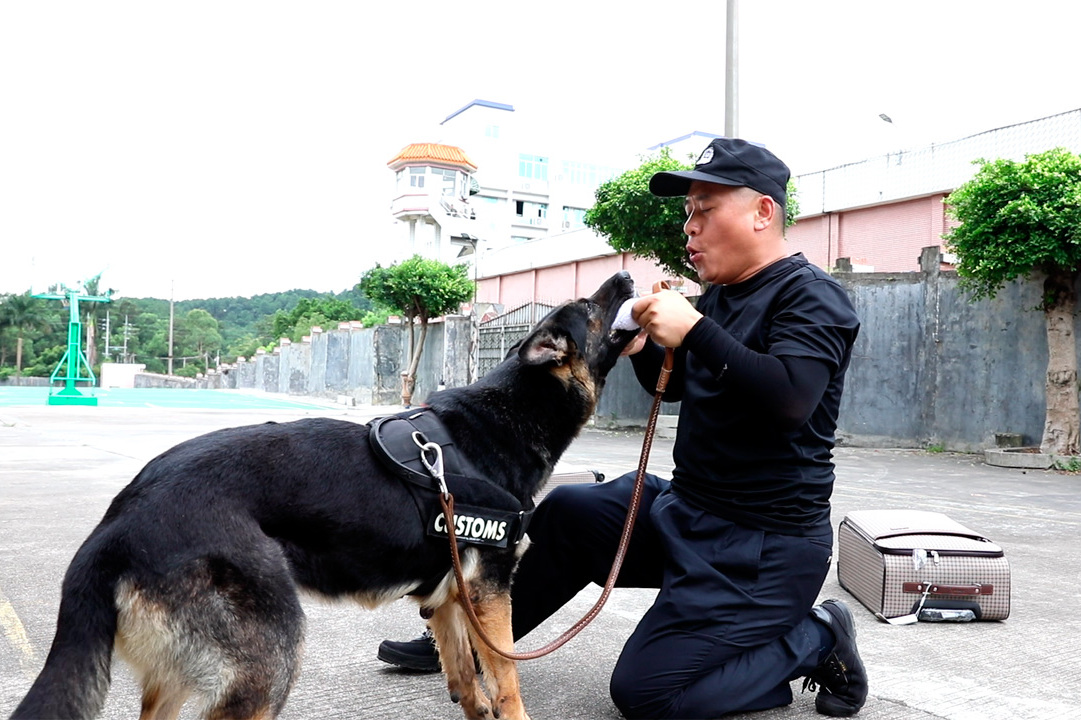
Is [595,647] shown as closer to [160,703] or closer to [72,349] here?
[160,703]

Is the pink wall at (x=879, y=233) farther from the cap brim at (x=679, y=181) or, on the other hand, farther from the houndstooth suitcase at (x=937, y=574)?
the cap brim at (x=679, y=181)

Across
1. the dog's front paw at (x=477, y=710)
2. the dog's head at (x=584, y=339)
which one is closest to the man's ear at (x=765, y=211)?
the dog's head at (x=584, y=339)

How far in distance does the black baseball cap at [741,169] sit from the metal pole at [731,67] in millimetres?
9409

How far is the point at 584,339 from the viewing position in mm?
3109

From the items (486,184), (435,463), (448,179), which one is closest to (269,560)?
(435,463)

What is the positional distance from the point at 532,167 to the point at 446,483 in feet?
228

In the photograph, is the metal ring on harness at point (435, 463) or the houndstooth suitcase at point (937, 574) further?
the houndstooth suitcase at point (937, 574)

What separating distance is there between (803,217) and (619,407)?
11.3 m

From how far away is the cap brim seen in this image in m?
2.87

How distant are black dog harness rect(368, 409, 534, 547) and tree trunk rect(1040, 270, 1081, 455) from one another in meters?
12.3

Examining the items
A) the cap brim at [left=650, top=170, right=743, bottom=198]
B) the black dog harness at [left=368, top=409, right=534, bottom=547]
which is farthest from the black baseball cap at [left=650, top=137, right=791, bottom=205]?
the black dog harness at [left=368, top=409, right=534, bottom=547]

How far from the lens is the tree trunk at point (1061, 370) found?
1249 centimetres

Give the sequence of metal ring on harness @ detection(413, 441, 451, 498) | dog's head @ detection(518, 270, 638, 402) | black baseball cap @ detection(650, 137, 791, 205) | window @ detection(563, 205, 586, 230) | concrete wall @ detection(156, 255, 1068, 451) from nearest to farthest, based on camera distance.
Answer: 1. metal ring on harness @ detection(413, 441, 451, 498)
2. black baseball cap @ detection(650, 137, 791, 205)
3. dog's head @ detection(518, 270, 638, 402)
4. concrete wall @ detection(156, 255, 1068, 451)
5. window @ detection(563, 205, 586, 230)

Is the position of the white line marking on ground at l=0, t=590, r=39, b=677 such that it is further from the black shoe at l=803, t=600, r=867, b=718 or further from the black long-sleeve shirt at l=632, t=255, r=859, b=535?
the black shoe at l=803, t=600, r=867, b=718
